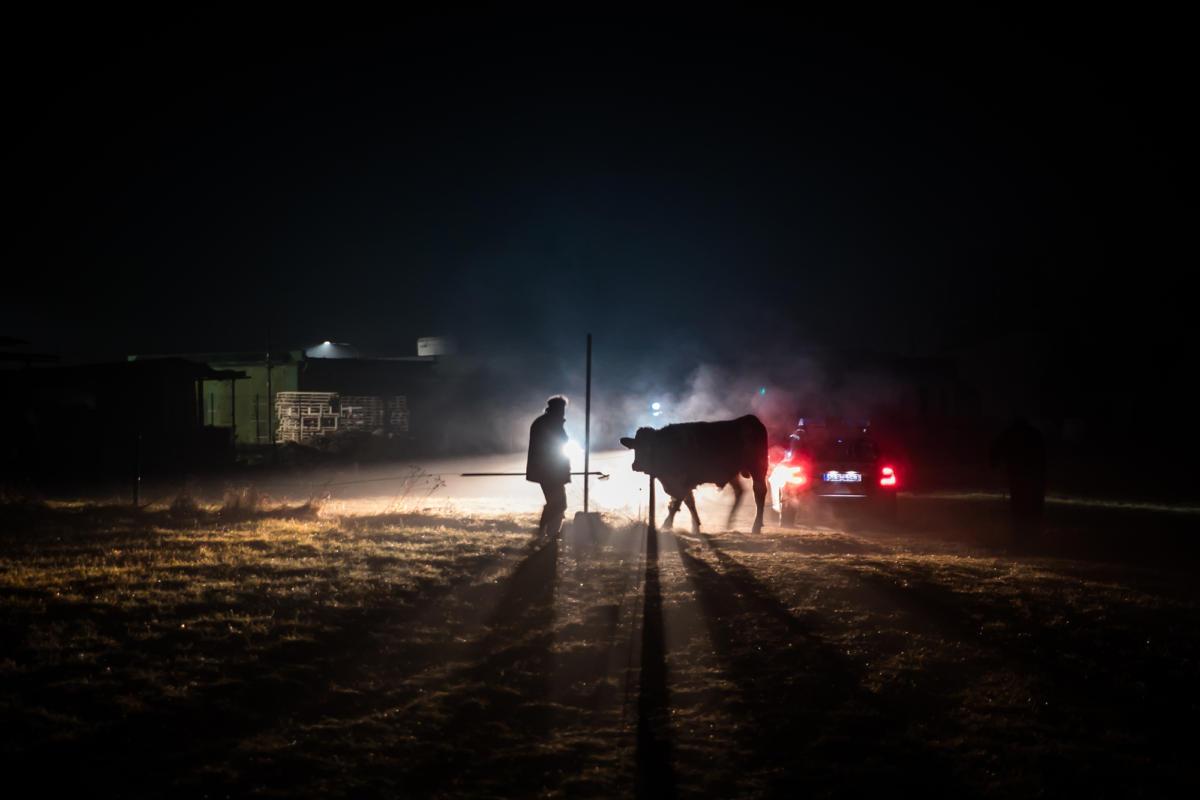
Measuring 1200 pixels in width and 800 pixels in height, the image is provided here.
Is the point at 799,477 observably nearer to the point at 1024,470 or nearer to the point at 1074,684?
the point at 1024,470

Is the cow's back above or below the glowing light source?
above

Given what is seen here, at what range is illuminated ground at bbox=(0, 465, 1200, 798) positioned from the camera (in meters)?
4.63

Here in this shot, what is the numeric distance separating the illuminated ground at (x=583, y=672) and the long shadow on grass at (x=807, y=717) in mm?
19

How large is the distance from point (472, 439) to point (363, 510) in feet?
92.3

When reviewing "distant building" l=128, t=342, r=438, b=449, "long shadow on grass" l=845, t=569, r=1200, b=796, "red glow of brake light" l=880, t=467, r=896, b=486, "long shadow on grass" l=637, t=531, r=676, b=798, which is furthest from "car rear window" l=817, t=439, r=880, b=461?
"distant building" l=128, t=342, r=438, b=449

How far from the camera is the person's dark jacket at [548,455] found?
37.0 feet

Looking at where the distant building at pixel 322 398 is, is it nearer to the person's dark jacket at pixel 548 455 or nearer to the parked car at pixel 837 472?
the parked car at pixel 837 472

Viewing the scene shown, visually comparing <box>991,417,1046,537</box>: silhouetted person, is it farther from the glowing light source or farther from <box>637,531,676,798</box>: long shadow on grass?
<box>637,531,676,798</box>: long shadow on grass

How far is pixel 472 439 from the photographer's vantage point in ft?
143

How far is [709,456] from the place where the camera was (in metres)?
13.7

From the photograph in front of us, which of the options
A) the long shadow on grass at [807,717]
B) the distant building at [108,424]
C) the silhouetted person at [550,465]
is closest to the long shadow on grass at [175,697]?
the long shadow on grass at [807,717]

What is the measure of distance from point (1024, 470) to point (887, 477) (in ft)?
9.39

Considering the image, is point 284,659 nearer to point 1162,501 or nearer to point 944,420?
point 1162,501

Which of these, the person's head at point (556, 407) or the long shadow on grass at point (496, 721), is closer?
the long shadow on grass at point (496, 721)
